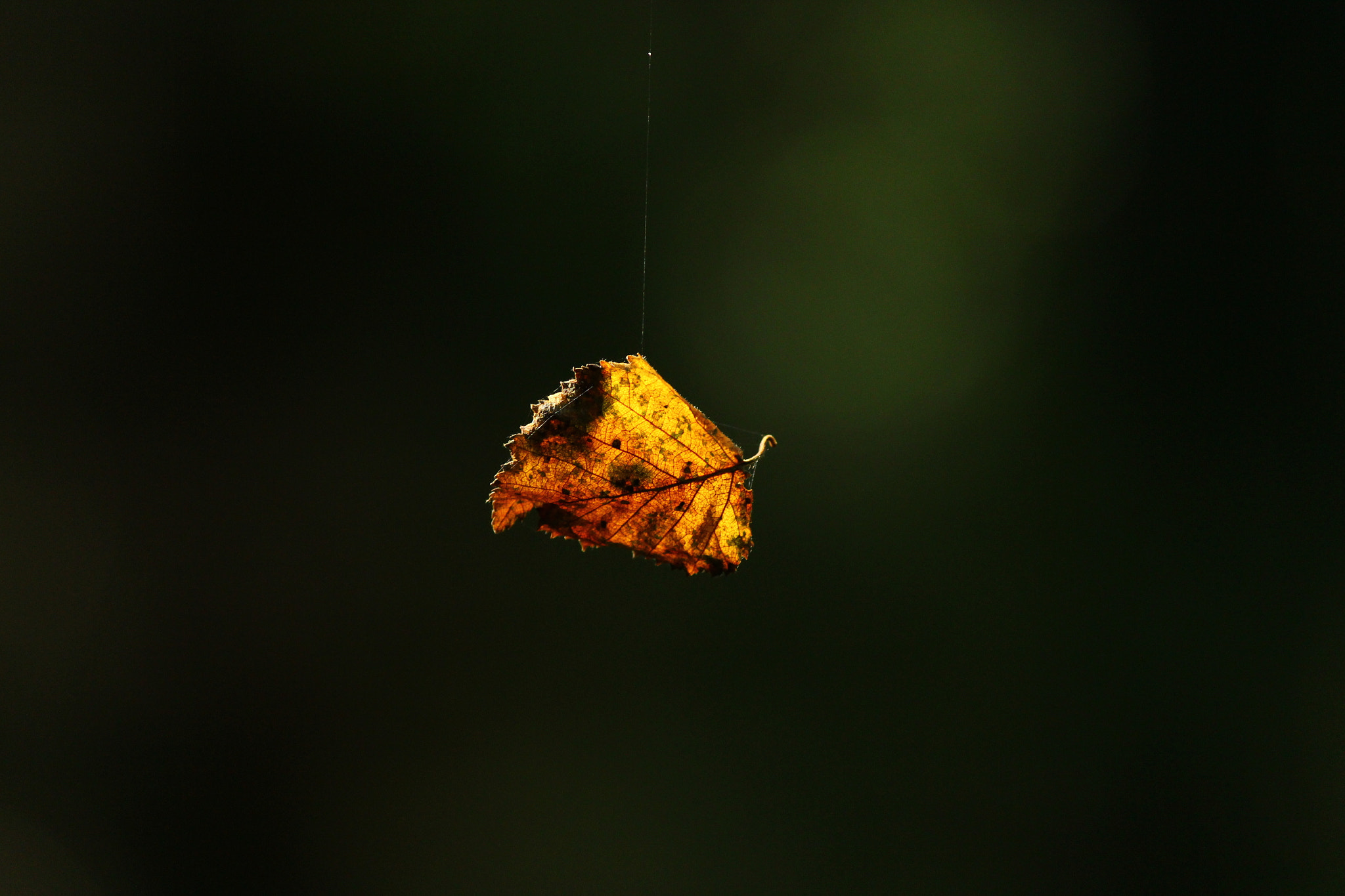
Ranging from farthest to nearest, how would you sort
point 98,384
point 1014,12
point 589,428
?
point 1014,12 < point 98,384 < point 589,428

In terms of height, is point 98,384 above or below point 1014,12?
below

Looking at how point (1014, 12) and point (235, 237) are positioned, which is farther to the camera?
point (1014, 12)

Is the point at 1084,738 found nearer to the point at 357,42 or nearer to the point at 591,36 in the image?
the point at 591,36

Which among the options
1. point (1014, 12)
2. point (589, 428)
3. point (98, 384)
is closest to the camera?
point (589, 428)

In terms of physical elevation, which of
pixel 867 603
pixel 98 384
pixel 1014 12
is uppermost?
pixel 1014 12

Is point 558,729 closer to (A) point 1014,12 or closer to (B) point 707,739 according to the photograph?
(B) point 707,739

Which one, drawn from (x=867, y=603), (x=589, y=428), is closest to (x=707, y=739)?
(x=867, y=603)
